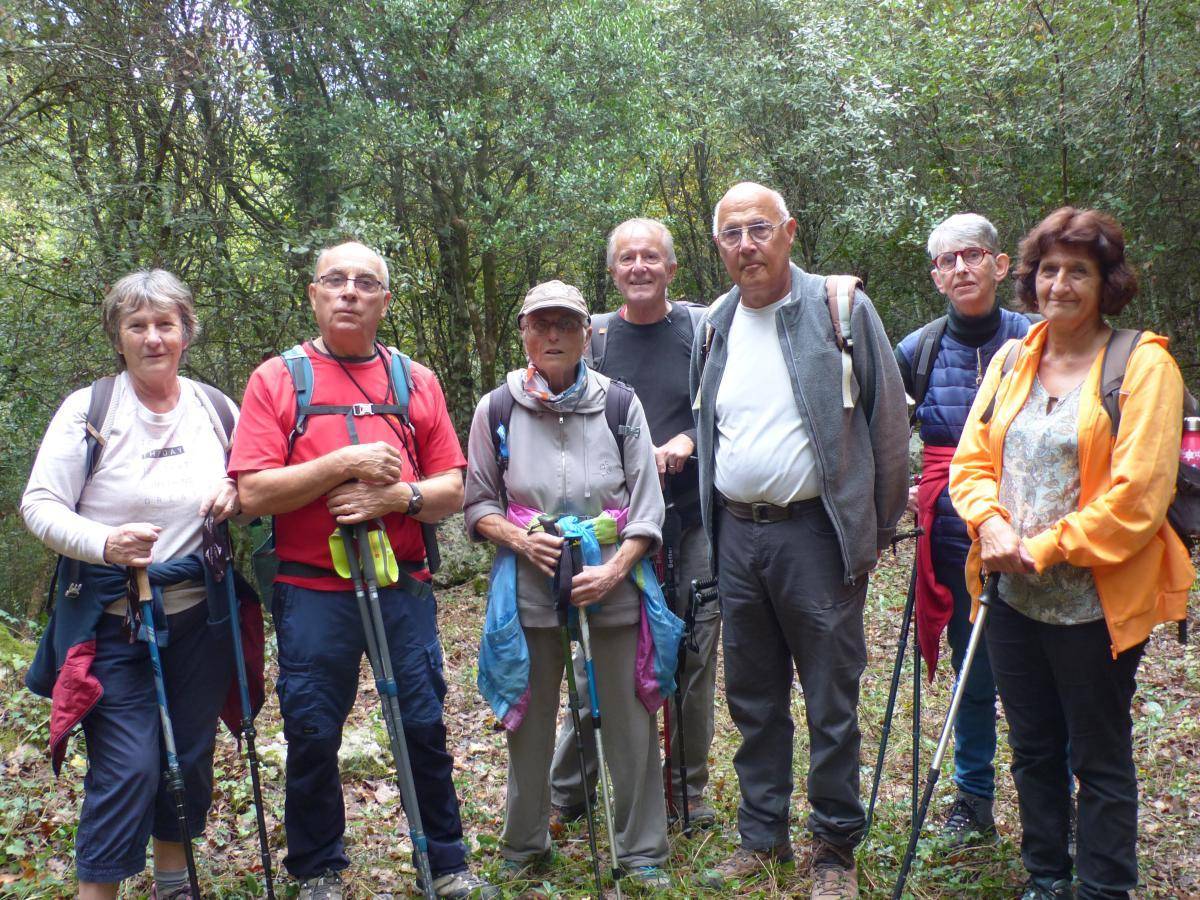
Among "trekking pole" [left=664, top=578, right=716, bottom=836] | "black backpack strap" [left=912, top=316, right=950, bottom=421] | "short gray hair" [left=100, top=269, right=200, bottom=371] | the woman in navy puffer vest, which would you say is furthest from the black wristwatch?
"black backpack strap" [left=912, top=316, right=950, bottom=421]

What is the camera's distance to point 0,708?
15.9ft

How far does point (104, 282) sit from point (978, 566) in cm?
780

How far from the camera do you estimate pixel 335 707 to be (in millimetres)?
3205

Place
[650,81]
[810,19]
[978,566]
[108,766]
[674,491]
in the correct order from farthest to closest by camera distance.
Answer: [810,19] → [650,81] → [674,491] → [978,566] → [108,766]

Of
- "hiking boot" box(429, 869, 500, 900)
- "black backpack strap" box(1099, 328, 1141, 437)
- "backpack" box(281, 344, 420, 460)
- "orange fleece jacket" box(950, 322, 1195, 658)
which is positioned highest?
"backpack" box(281, 344, 420, 460)

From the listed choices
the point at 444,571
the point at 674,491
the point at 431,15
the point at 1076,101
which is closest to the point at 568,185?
the point at 431,15

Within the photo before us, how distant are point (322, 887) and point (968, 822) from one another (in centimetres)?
265

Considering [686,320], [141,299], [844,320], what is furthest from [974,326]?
[141,299]

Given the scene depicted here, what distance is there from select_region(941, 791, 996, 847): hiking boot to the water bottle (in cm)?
181

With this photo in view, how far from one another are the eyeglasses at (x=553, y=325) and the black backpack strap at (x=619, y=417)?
0.95 feet

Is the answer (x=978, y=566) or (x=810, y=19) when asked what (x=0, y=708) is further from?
(x=810, y=19)

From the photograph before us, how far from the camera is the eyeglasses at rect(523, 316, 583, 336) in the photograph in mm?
3414

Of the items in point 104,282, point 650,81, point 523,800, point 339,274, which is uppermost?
point 650,81

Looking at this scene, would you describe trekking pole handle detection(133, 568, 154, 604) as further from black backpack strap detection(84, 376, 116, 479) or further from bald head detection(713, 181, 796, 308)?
bald head detection(713, 181, 796, 308)
